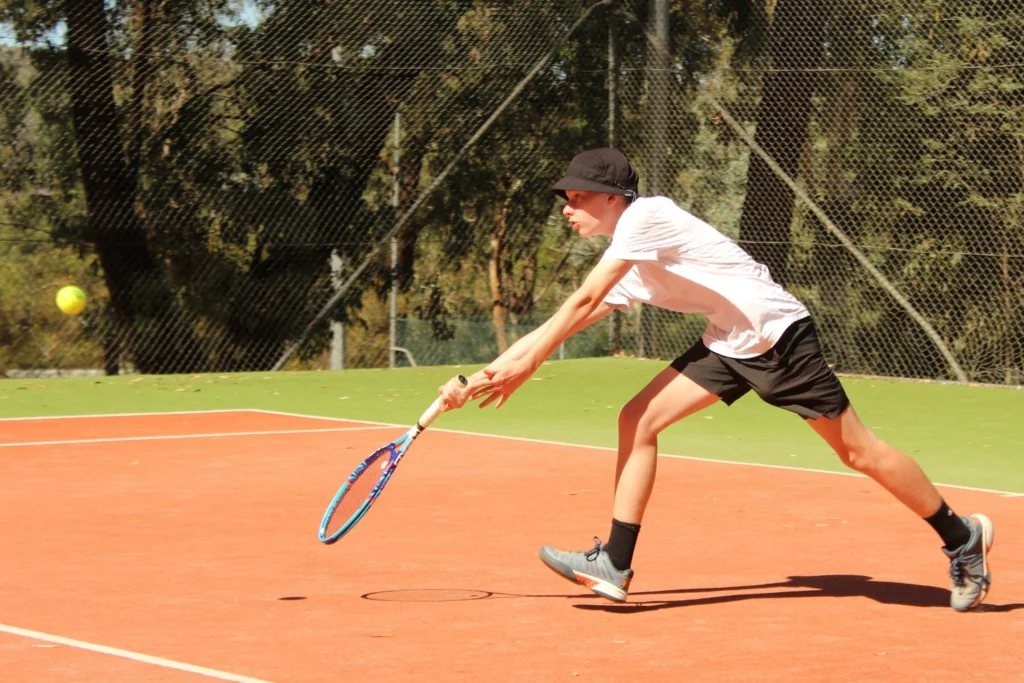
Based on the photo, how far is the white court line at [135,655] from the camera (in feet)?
14.1

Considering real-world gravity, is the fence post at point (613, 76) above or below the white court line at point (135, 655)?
above

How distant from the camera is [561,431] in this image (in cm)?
1056

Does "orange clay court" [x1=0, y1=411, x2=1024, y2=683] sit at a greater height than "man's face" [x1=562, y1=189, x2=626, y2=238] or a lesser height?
lesser

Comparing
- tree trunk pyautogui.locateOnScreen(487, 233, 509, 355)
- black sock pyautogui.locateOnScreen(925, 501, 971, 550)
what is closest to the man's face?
black sock pyautogui.locateOnScreen(925, 501, 971, 550)

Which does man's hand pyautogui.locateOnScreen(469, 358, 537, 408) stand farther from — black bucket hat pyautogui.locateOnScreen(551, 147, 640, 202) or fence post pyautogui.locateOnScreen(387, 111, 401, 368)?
fence post pyautogui.locateOnScreen(387, 111, 401, 368)

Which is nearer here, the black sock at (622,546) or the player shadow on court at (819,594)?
the black sock at (622,546)

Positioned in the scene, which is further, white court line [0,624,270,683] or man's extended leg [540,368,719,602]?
man's extended leg [540,368,719,602]

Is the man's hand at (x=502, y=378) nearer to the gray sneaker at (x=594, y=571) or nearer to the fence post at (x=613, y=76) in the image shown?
the gray sneaker at (x=594, y=571)

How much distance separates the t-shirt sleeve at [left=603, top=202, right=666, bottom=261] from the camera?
502 cm

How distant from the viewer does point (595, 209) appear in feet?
17.3

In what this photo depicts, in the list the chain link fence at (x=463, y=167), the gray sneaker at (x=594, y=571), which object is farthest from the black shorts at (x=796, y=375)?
the chain link fence at (x=463, y=167)

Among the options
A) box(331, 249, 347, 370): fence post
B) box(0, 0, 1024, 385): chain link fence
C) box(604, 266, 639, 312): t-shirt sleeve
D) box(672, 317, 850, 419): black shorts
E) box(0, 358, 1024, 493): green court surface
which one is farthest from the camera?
box(331, 249, 347, 370): fence post

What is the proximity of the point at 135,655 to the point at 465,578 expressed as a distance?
1.47m

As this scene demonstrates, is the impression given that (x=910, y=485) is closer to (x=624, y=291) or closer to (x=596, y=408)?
(x=624, y=291)
